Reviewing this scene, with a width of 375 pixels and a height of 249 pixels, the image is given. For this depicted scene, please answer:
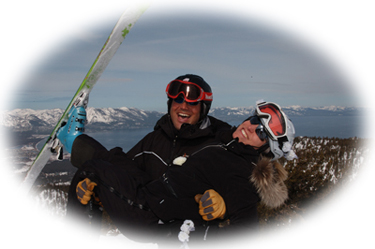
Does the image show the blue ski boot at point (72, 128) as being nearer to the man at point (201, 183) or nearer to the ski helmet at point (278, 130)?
the man at point (201, 183)

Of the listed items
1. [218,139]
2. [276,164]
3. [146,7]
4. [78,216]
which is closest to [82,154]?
[78,216]

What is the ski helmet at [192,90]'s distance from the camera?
3.29 metres

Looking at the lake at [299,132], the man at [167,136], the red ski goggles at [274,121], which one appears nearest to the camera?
the red ski goggles at [274,121]

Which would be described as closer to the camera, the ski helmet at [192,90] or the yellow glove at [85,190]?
the yellow glove at [85,190]

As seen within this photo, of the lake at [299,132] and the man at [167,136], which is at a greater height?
the lake at [299,132]

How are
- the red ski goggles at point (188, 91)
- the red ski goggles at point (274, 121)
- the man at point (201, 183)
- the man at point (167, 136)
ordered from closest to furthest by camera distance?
the man at point (201, 183) < the red ski goggles at point (274, 121) < the man at point (167, 136) < the red ski goggles at point (188, 91)

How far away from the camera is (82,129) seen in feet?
11.2

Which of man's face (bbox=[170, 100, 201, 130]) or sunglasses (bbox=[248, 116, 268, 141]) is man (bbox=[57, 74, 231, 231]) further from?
sunglasses (bbox=[248, 116, 268, 141])

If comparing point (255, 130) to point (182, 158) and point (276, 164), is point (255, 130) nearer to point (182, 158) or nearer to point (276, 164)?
point (276, 164)

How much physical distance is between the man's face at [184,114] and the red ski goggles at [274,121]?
92cm

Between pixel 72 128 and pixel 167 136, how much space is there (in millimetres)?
1268

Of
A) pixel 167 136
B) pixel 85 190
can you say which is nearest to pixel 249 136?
pixel 167 136

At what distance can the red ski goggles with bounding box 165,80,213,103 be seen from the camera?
10.8 feet

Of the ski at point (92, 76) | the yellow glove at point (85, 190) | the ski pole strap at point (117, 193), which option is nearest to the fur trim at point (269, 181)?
the ski pole strap at point (117, 193)
